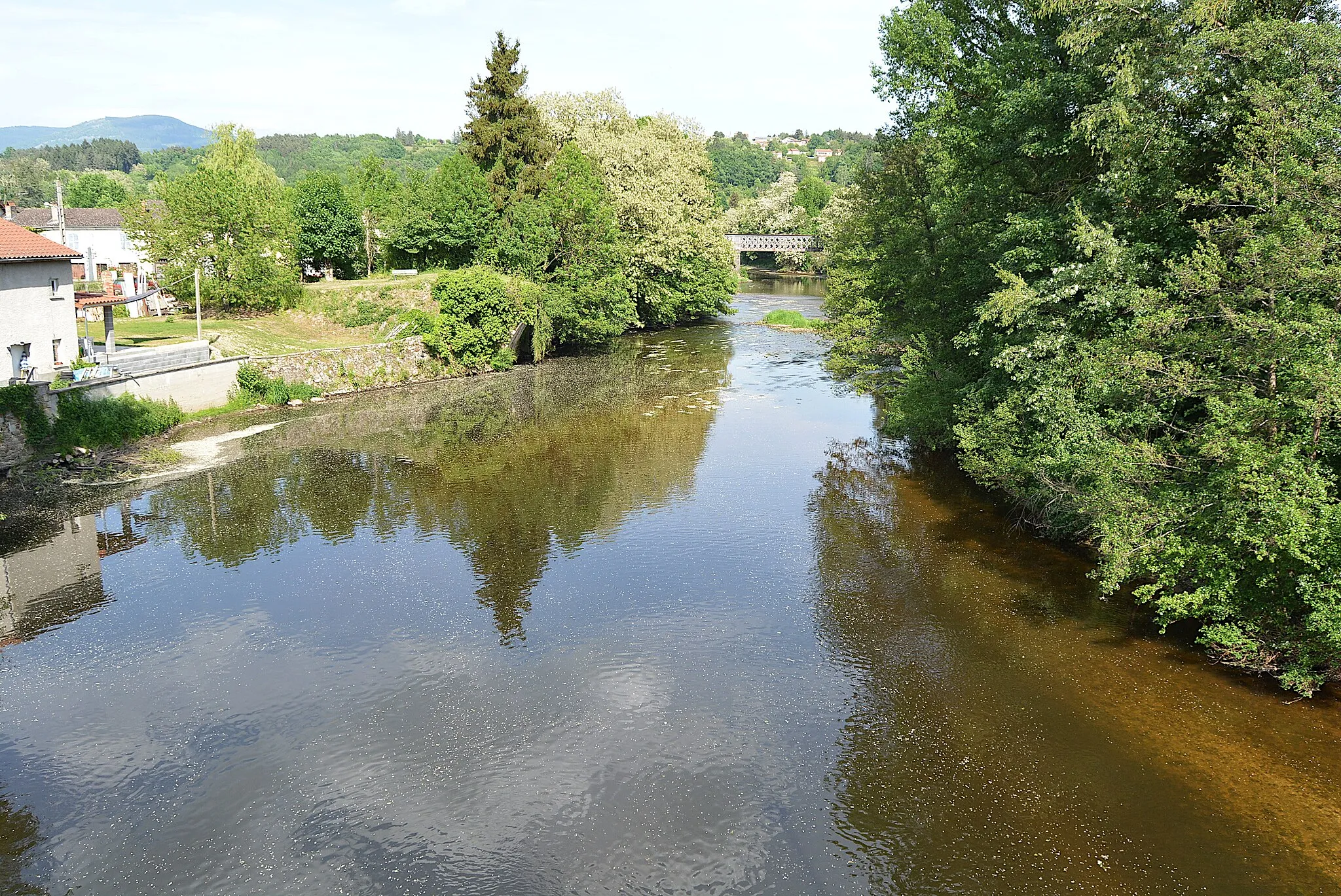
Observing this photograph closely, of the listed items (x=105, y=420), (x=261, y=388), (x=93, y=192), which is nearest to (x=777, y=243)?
(x=93, y=192)

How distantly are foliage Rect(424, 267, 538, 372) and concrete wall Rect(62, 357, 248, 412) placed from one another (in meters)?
10.6

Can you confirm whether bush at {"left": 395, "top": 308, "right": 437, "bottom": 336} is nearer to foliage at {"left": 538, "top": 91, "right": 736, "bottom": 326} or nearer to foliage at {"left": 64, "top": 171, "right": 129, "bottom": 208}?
foliage at {"left": 538, "top": 91, "right": 736, "bottom": 326}

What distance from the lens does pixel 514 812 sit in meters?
13.4

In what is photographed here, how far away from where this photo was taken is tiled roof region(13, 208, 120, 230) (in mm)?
68500

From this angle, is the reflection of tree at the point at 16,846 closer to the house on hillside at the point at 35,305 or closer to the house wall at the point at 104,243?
the house on hillside at the point at 35,305

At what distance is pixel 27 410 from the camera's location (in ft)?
92.8

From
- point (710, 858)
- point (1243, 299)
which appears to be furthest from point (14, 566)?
point (1243, 299)

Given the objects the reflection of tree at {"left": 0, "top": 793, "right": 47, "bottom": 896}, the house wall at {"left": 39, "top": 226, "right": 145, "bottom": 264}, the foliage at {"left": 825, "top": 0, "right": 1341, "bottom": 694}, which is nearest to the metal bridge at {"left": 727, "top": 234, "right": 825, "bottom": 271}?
the house wall at {"left": 39, "top": 226, "right": 145, "bottom": 264}

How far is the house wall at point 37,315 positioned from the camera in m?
30.3

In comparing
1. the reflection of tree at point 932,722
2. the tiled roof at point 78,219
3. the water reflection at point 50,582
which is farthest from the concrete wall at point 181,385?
the tiled roof at point 78,219

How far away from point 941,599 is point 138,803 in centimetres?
1567

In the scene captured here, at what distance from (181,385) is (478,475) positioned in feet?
44.6

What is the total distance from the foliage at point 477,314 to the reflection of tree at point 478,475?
9.35 ft

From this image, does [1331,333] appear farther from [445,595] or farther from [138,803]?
[138,803]
